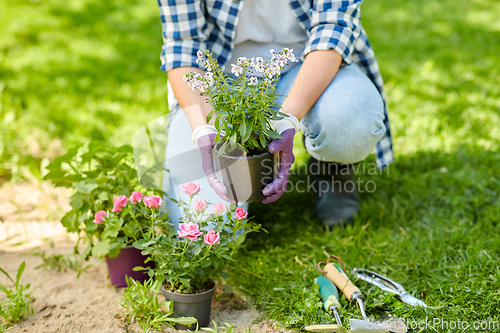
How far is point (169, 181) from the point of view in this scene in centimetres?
182

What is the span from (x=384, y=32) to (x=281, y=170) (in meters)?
3.56

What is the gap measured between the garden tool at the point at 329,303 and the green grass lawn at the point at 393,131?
0.12 feet

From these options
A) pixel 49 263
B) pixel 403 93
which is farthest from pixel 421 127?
pixel 49 263

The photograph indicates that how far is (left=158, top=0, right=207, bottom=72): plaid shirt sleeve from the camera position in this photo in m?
1.65

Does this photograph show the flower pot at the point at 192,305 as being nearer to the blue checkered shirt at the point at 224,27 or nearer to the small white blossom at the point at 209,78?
the small white blossom at the point at 209,78

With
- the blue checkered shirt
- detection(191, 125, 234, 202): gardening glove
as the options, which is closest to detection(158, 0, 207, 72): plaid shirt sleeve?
the blue checkered shirt

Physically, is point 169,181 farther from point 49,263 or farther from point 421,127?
point 421,127

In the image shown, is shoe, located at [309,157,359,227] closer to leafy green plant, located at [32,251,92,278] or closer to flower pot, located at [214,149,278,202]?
flower pot, located at [214,149,278,202]

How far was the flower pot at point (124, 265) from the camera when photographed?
1.55 meters

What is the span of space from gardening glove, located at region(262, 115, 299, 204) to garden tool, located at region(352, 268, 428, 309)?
1.50 ft

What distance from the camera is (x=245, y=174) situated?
1301 mm

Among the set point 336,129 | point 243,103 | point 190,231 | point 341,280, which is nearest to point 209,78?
point 243,103

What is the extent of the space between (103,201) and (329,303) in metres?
0.89

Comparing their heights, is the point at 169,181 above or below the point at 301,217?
above
